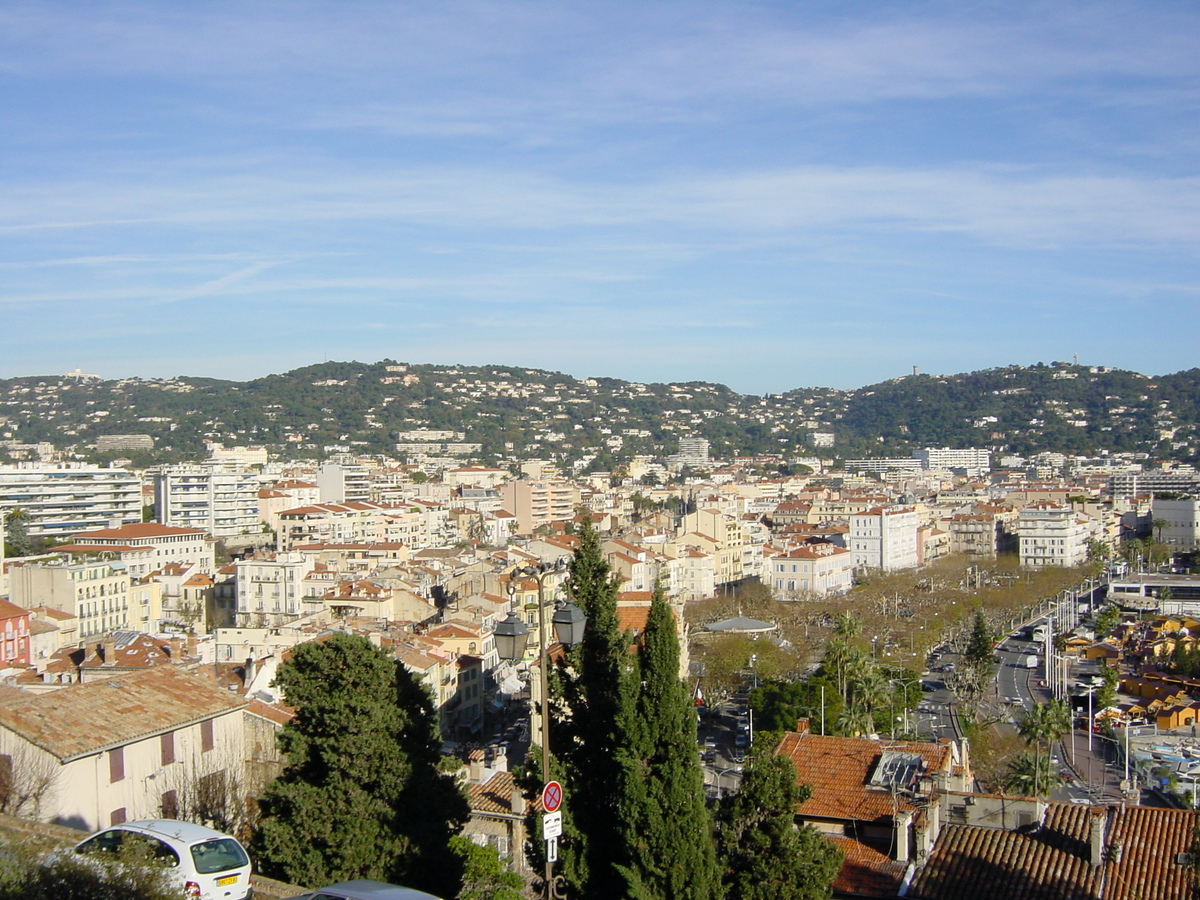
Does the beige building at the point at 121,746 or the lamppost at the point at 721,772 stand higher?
the beige building at the point at 121,746

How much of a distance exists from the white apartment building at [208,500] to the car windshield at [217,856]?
7126cm

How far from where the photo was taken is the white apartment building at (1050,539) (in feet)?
265

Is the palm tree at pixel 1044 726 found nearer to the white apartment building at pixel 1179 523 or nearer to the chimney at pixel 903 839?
the chimney at pixel 903 839

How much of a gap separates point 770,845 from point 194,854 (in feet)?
14.2

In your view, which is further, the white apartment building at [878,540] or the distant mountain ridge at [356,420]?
the distant mountain ridge at [356,420]

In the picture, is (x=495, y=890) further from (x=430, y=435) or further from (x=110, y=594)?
(x=430, y=435)

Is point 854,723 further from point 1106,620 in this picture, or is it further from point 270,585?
point 1106,620

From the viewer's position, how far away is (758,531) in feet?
243

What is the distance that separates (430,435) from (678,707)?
158 meters

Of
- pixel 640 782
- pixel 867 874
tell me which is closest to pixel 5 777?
pixel 640 782

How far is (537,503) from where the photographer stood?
96.6 m

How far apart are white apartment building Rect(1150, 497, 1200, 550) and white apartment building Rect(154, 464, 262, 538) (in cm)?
6485

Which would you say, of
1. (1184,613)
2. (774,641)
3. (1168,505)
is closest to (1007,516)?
(1168,505)

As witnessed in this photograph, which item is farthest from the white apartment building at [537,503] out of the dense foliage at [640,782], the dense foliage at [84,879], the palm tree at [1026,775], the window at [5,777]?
the dense foliage at [84,879]
